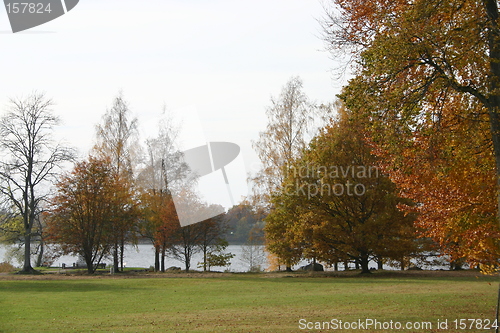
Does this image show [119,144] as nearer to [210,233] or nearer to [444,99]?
[210,233]

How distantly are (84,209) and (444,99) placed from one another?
2795cm

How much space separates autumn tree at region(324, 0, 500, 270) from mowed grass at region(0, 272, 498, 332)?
101 inches

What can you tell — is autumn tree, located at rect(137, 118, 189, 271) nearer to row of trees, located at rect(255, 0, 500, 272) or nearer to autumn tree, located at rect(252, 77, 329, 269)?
autumn tree, located at rect(252, 77, 329, 269)

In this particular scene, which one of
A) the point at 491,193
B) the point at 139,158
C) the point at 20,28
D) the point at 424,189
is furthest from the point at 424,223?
the point at 139,158

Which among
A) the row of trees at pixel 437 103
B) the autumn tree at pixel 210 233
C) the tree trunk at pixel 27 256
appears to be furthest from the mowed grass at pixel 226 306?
the autumn tree at pixel 210 233

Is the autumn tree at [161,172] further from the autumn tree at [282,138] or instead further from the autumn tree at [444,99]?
the autumn tree at [444,99]

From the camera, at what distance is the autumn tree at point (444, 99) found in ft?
29.6

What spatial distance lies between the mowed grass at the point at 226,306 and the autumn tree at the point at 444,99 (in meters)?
2.58

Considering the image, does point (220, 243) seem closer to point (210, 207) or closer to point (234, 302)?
point (210, 207)

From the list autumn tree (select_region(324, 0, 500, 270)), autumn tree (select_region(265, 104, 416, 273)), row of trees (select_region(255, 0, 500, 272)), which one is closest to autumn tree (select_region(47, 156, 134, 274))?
autumn tree (select_region(265, 104, 416, 273))

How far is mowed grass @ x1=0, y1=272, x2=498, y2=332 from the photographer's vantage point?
11.7 metres

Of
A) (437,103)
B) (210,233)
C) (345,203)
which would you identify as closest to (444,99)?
(437,103)

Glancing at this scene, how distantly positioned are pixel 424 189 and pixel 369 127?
312cm

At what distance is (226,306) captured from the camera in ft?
50.9
